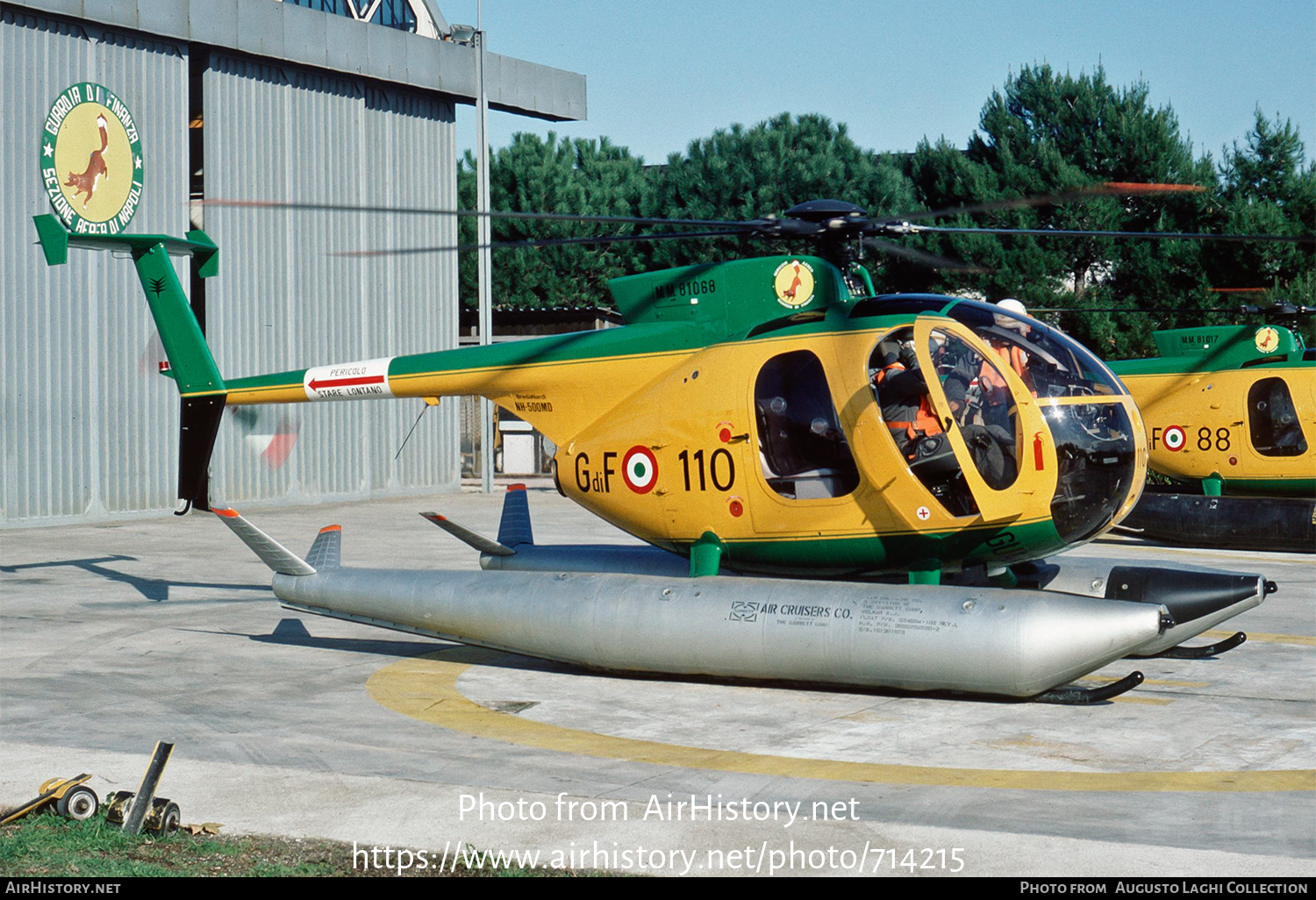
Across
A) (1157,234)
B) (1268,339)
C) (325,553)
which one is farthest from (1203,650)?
(1268,339)

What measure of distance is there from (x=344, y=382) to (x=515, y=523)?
6.93 ft

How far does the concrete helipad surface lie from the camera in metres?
5.59

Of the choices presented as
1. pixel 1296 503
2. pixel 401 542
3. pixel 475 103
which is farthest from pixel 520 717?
pixel 475 103

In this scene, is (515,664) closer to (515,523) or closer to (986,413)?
(515,523)

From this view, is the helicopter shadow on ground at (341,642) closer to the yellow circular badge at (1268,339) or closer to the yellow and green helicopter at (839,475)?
the yellow and green helicopter at (839,475)

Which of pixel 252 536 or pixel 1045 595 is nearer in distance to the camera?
pixel 1045 595

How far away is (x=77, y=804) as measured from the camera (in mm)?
5805

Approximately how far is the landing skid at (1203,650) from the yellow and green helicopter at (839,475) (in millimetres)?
24

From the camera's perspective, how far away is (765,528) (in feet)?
32.5

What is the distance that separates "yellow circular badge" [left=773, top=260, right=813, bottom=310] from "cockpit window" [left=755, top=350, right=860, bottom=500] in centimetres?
53

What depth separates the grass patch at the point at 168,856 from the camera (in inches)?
202

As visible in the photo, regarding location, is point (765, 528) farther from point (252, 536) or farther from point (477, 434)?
point (477, 434)

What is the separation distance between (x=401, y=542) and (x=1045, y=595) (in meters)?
12.4

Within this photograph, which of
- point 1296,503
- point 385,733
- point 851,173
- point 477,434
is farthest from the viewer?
point 851,173
